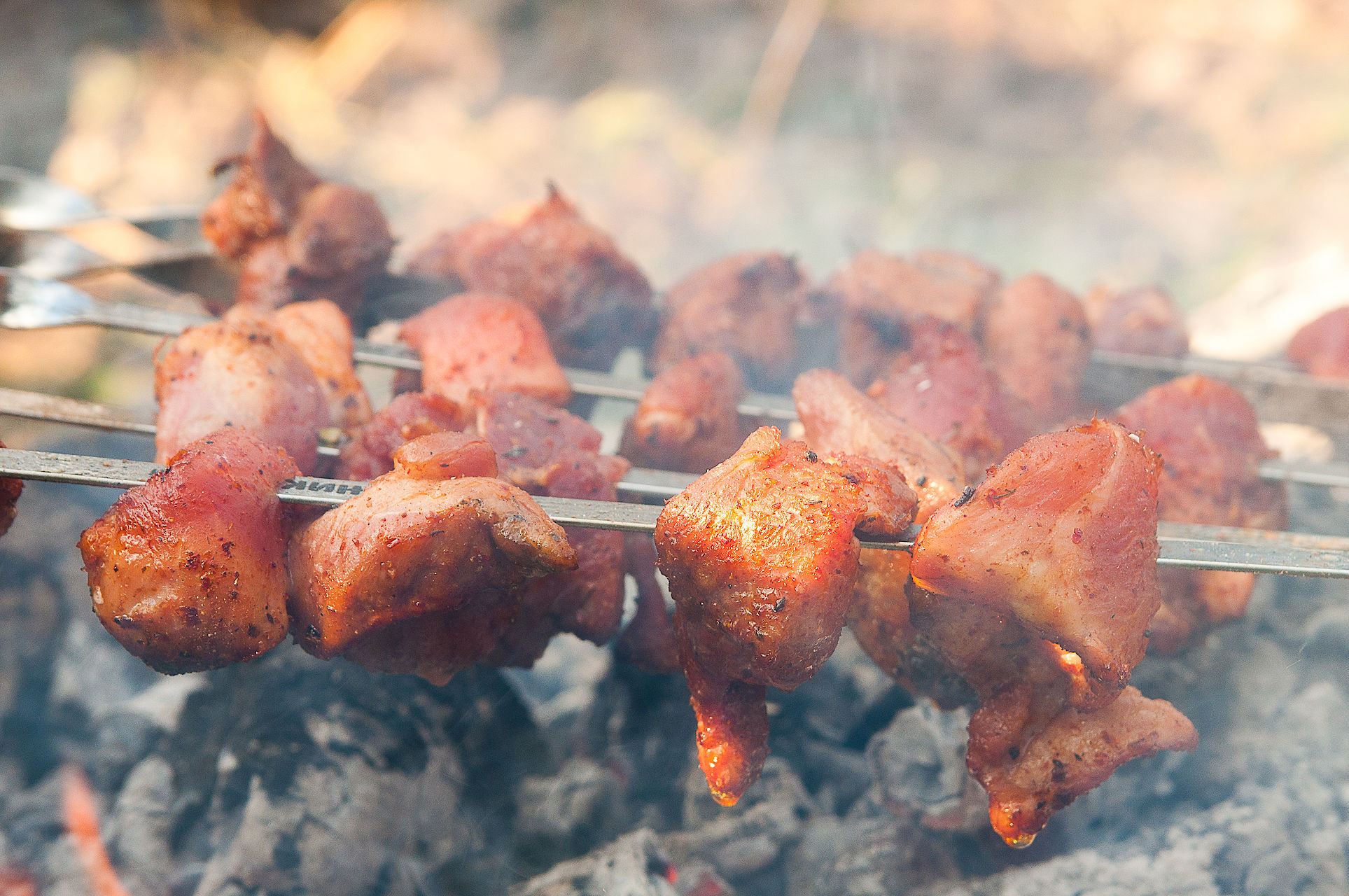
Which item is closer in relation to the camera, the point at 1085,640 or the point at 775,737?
the point at 1085,640

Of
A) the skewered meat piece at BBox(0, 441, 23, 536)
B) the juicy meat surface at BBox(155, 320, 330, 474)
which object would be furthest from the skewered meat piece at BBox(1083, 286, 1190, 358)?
the skewered meat piece at BBox(0, 441, 23, 536)

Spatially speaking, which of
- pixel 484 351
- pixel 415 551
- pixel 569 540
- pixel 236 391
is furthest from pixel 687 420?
pixel 236 391

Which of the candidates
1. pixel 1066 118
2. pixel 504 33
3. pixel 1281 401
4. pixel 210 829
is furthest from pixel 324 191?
pixel 1066 118

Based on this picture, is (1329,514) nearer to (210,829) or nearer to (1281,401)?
(1281,401)

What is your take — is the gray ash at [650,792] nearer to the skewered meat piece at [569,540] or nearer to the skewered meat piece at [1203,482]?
the skewered meat piece at [1203,482]

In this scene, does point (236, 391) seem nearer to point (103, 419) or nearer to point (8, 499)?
point (103, 419)

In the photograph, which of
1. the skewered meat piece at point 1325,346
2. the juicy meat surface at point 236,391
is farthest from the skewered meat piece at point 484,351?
the skewered meat piece at point 1325,346

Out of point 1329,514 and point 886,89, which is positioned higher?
point 886,89
